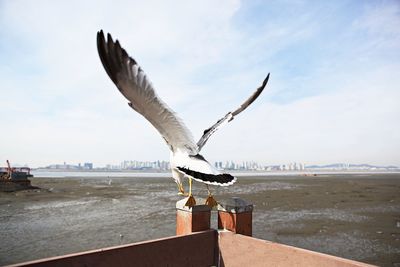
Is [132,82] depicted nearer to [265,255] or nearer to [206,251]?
[206,251]

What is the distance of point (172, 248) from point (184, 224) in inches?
22.5

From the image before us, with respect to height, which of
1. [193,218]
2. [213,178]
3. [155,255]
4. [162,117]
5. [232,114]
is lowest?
[155,255]

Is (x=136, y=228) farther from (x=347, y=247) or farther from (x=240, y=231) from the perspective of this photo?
(x=240, y=231)

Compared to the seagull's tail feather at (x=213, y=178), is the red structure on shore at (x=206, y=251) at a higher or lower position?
lower

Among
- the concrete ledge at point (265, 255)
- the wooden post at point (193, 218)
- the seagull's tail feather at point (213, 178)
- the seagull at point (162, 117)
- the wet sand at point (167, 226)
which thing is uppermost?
the seagull at point (162, 117)

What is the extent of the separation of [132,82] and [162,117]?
2.34 ft

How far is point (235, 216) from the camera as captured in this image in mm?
3865

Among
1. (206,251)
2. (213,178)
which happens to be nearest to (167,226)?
(213,178)

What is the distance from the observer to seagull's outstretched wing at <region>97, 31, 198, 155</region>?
391cm

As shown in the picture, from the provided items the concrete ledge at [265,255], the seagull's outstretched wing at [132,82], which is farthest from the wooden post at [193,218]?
the seagull's outstretched wing at [132,82]

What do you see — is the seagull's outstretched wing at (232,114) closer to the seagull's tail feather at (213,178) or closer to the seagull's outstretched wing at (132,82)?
the seagull's tail feather at (213,178)

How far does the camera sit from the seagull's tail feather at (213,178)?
449cm

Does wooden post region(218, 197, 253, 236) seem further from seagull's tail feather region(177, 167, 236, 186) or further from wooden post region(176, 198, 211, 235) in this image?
seagull's tail feather region(177, 167, 236, 186)

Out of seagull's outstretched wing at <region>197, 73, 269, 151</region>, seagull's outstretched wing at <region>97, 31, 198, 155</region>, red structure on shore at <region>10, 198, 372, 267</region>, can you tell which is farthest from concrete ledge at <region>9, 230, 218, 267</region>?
seagull's outstretched wing at <region>197, 73, 269, 151</region>
